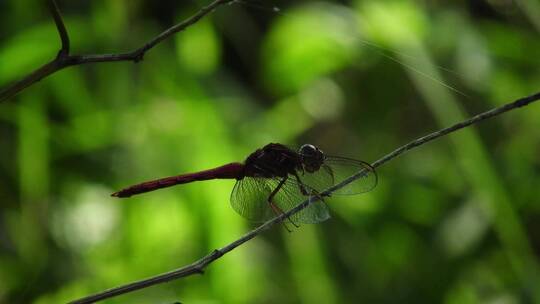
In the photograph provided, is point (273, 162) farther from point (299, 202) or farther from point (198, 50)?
point (198, 50)

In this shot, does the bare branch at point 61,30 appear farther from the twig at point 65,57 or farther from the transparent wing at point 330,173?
the transparent wing at point 330,173

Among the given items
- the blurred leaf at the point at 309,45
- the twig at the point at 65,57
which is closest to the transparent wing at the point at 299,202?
the twig at the point at 65,57

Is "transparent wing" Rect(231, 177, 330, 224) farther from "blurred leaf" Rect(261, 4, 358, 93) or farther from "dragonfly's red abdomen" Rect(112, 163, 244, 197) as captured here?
"blurred leaf" Rect(261, 4, 358, 93)

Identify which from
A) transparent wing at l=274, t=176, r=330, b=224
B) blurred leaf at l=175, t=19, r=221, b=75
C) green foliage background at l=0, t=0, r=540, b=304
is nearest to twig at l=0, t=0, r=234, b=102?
transparent wing at l=274, t=176, r=330, b=224

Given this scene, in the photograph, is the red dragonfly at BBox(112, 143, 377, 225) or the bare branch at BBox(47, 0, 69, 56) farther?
the red dragonfly at BBox(112, 143, 377, 225)

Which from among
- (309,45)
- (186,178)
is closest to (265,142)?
(309,45)

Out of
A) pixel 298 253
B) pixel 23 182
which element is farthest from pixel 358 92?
pixel 23 182
